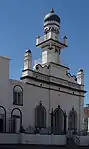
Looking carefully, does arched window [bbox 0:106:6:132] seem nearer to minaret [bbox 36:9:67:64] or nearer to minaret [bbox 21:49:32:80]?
minaret [bbox 21:49:32:80]

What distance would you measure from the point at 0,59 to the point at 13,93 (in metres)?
4.17

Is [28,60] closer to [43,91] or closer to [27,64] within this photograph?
[27,64]

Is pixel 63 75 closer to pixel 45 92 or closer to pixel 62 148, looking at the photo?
pixel 45 92

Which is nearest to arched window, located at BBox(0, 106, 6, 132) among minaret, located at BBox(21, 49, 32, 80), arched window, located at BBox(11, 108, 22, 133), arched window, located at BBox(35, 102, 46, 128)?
arched window, located at BBox(11, 108, 22, 133)

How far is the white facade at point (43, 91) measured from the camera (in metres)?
33.1

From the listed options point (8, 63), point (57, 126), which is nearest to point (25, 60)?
point (8, 63)

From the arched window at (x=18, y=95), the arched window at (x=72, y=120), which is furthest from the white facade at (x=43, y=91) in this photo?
the arched window at (x=72, y=120)

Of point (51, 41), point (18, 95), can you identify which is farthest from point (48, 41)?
point (18, 95)

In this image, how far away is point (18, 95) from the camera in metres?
34.9

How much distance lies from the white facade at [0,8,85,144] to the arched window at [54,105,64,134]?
189mm

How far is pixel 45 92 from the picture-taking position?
38.1 meters

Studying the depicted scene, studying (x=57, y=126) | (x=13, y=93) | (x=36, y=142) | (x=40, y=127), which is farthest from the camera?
(x=57, y=126)

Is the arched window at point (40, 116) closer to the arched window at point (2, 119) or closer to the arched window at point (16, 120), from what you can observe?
the arched window at point (16, 120)

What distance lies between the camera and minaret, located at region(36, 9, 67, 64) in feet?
136
